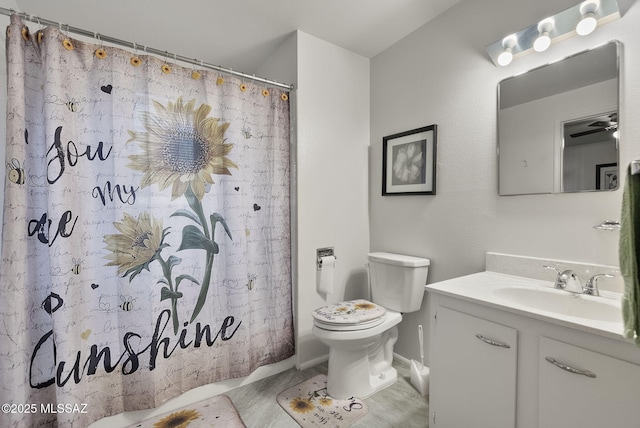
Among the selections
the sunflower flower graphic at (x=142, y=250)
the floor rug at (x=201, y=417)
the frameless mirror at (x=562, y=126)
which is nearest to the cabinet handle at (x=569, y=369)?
the frameless mirror at (x=562, y=126)

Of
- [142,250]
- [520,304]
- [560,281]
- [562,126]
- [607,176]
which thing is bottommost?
[520,304]

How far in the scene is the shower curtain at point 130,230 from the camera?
1.31 meters

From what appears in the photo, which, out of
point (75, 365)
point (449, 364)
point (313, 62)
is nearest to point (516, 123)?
point (449, 364)

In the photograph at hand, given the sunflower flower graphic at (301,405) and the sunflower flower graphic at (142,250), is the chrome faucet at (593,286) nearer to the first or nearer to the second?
the sunflower flower graphic at (301,405)

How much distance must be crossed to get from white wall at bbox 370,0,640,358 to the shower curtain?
2.95 ft

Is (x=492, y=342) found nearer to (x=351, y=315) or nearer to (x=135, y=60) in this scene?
(x=351, y=315)

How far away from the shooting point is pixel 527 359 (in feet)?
3.39

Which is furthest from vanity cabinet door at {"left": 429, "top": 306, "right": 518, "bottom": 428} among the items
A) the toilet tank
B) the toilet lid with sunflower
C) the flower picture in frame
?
the flower picture in frame

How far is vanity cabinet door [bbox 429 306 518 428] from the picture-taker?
42.5 inches

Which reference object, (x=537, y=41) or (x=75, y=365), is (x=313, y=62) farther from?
(x=75, y=365)

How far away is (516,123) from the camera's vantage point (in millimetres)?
1527

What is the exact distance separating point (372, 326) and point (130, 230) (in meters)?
1.47

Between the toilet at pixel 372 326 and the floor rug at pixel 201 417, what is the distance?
597 millimetres

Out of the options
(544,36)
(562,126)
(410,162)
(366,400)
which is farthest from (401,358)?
(544,36)
